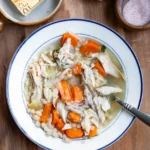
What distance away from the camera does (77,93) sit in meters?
1.22

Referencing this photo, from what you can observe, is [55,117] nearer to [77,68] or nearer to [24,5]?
[77,68]

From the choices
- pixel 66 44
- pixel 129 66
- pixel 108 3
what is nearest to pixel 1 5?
pixel 66 44

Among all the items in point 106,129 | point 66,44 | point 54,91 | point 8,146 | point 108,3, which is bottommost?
point 8,146

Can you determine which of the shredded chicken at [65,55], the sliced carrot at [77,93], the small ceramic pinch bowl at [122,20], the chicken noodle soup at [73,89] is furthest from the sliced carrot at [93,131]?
the small ceramic pinch bowl at [122,20]

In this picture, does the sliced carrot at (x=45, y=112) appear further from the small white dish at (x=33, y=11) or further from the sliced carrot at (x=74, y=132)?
the small white dish at (x=33, y=11)

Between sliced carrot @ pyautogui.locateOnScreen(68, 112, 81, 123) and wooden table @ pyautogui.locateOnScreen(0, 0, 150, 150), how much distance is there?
6.3 inches

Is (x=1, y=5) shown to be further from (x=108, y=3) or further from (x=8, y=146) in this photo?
(x=8, y=146)

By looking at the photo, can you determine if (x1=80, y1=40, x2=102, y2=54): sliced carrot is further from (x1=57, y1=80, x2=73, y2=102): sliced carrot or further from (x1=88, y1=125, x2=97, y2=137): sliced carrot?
(x1=88, y1=125, x2=97, y2=137): sliced carrot

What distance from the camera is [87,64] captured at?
123 cm

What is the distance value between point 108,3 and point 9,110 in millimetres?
495

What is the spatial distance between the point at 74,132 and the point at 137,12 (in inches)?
17.9

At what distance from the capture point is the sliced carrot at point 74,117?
3.98 feet

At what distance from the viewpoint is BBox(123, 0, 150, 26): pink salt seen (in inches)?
49.0

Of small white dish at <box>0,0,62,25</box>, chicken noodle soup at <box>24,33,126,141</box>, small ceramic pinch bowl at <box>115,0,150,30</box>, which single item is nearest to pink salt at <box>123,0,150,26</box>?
small ceramic pinch bowl at <box>115,0,150,30</box>
